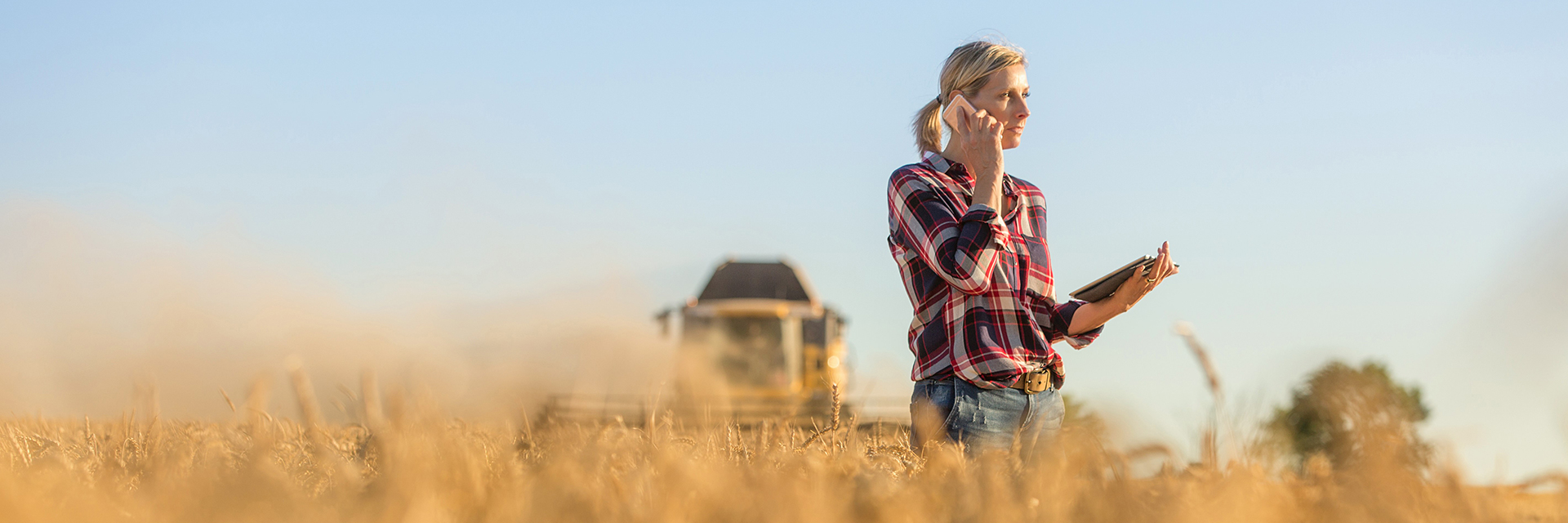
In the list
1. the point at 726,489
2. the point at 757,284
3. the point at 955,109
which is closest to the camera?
the point at 726,489

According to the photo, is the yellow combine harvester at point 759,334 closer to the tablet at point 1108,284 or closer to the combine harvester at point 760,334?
the combine harvester at point 760,334

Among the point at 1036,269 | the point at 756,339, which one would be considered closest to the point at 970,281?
the point at 1036,269

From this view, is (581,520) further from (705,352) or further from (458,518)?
(705,352)

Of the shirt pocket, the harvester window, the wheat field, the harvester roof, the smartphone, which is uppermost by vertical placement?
the smartphone

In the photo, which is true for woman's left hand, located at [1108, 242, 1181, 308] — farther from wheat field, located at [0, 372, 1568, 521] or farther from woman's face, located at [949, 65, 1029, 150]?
wheat field, located at [0, 372, 1568, 521]

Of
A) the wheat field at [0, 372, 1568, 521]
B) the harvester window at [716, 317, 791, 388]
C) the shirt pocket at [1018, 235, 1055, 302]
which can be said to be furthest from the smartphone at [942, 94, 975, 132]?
the harvester window at [716, 317, 791, 388]

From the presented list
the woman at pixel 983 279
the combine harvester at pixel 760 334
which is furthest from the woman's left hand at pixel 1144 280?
the combine harvester at pixel 760 334

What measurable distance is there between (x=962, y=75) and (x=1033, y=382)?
0.86 m

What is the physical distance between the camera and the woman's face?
9.37 ft

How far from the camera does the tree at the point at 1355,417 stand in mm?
1126

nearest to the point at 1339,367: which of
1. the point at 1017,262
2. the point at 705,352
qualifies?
the point at 1017,262

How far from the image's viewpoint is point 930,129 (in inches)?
122

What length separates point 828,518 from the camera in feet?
3.60

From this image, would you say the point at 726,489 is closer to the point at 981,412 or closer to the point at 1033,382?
the point at 981,412
